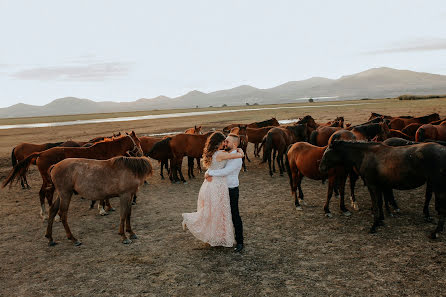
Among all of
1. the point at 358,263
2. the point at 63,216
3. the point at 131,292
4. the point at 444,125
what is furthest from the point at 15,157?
the point at 444,125

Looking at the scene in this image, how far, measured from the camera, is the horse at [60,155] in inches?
285

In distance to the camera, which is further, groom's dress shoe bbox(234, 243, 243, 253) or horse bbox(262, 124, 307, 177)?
horse bbox(262, 124, 307, 177)

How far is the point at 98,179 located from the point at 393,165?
6.29 m

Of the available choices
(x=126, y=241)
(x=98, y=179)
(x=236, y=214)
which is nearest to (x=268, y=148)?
(x=236, y=214)

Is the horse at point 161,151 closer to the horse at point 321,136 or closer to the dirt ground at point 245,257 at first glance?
the dirt ground at point 245,257

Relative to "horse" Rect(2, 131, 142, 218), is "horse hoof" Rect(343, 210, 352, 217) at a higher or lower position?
lower

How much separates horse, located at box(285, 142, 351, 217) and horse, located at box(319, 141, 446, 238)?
19.9 inches

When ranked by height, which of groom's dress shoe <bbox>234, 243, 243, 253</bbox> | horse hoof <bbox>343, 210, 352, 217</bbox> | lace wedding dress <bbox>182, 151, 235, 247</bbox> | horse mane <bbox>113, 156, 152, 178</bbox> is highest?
horse mane <bbox>113, 156, 152, 178</bbox>

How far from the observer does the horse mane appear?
20.2ft

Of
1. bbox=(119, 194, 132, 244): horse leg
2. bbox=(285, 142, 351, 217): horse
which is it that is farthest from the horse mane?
bbox=(285, 142, 351, 217): horse

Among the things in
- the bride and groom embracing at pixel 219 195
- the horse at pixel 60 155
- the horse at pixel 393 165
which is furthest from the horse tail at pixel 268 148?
the bride and groom embracing at pixel 219 195

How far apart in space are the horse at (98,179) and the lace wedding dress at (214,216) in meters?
1.55

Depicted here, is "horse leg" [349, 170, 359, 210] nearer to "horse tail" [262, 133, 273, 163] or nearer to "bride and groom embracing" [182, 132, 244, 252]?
"bride and groom embracing" [182, 132, 244, 252]

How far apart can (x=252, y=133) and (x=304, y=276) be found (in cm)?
1113
